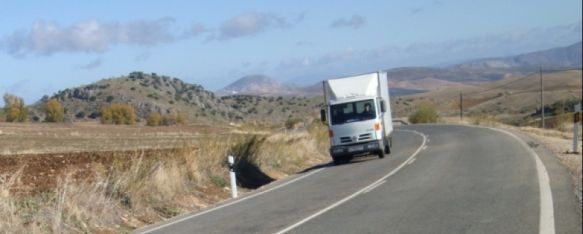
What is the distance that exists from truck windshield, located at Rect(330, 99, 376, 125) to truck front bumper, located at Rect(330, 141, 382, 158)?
0.93m

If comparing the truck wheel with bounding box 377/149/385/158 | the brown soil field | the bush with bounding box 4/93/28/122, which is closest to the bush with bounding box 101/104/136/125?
the bush with bounding box 4/93/28/122

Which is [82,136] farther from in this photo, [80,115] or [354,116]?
[80,115]

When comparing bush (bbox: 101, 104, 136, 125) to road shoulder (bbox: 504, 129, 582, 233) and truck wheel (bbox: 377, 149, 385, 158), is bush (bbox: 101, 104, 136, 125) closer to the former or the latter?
truck wheel (bbox: 377, 149, 385, 158)

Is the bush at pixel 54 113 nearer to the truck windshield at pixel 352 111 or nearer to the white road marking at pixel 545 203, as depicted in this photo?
the truck windshield at pixel 352 111

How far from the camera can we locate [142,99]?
A: 9969 cm

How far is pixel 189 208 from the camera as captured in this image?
16.6m

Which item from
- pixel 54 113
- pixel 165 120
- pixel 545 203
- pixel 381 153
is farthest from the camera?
pixel 165 120

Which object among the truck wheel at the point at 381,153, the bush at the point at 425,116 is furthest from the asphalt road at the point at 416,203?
the bush at the point at 425,116

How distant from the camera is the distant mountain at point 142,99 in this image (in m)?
94.9

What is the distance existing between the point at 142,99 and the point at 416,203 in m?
89.6

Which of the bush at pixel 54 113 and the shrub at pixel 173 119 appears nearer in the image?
the bush at pixel 54 113

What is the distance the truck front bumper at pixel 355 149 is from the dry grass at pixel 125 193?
2791mm

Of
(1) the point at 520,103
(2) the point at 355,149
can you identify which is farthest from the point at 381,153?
(1) the point at 520,103

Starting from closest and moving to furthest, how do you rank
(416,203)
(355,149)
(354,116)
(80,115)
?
(416,203) → (355,149) → (354,116) → (80,115)
